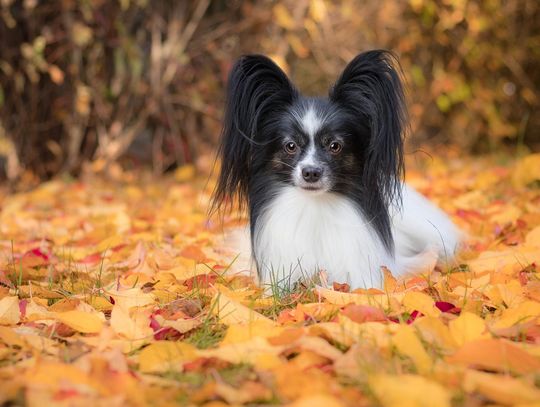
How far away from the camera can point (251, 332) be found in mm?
1801

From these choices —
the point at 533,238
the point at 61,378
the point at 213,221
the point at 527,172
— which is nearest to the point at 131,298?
the point at 61,378

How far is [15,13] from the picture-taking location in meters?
5.43

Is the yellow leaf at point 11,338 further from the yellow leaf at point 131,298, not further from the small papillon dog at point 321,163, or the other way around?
the small papillon dog at point 321,163

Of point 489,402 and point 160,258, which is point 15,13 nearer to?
point 160,258

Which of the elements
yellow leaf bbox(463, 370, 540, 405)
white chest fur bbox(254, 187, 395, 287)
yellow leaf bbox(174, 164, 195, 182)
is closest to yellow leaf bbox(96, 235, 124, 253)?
white chest fur bbox(254, 187, 395, 287)

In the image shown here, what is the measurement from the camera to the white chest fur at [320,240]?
2.67 metres

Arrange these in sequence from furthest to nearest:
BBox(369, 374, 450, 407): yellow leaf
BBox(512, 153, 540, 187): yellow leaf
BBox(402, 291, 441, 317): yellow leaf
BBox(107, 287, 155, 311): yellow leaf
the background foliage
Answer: the background foliage
BBox(512, 153, 540, 187): yellow leaf
BBox(107, 287, 155, 311): yellow leaf
BBox(402, 291, 441, 317): yellow leaf
BBox(369, 374, 450, 407): yellow leaf

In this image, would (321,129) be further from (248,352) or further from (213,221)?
(213,221)

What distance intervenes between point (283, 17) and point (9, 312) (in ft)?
14.7

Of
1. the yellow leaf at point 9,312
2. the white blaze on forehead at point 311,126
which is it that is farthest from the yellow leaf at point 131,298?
the white blaze on forehead at point 311,126

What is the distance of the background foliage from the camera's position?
5605 mm

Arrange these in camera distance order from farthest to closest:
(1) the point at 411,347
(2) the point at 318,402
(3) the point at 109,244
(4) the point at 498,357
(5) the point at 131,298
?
(3) the point at 109,244, (5) the point at 131,298, (1) the point at 411,347, (4) the point at 498,357, (2) the point at 318,402

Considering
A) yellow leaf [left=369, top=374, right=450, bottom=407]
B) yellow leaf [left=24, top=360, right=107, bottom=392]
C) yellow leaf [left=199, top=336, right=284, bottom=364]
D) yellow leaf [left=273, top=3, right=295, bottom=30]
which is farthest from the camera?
yellow leaf [left=273, top=3, right=295, bottom=30]

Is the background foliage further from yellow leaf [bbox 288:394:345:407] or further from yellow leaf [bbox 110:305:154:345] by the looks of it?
yellow leaf [bbox 288:394:345:407]
